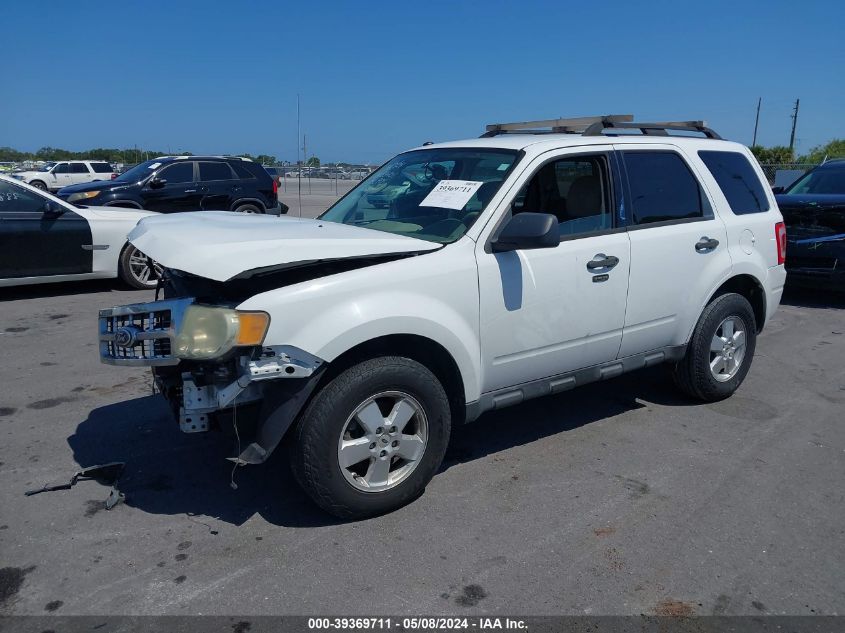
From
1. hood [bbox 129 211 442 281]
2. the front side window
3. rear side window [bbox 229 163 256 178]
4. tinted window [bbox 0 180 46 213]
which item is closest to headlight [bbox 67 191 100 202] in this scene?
rear side window [bbox 229 163 256 178]

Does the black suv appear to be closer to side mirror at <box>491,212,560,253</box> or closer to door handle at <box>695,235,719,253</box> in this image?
door handle at <box>695,235,719,253</box>

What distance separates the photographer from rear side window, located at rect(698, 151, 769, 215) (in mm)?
5172

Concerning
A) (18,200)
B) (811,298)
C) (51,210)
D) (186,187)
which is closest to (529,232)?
(51,210)

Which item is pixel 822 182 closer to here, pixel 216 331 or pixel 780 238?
pixel 780 238

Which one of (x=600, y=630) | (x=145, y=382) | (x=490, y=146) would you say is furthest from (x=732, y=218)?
(x=145, y=382)

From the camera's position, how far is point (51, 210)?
28.3 ft

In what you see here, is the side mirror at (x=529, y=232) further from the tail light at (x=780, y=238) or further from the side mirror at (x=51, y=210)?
the side mirror at (x=51, y=210)

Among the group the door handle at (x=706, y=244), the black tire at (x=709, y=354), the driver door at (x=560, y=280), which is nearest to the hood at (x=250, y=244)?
the driver door at (x=560, y=280)

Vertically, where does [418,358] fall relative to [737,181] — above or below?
below

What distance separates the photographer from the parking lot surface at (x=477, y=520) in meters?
2.99

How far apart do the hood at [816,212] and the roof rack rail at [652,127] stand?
12.4ft

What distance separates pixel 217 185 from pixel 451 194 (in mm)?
10120

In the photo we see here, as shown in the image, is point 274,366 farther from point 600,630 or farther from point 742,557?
point 742,557

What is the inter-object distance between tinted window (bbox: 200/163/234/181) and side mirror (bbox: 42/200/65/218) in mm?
4742
